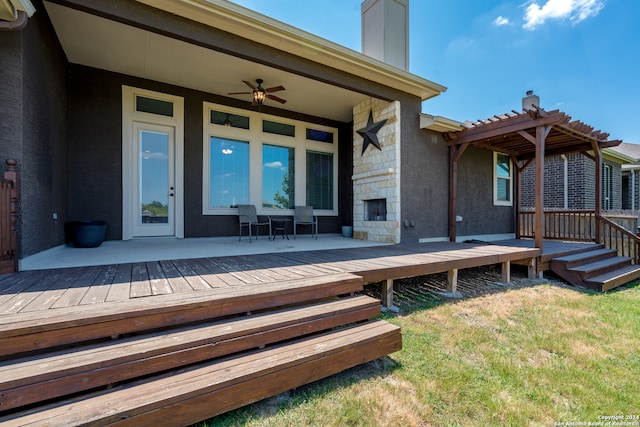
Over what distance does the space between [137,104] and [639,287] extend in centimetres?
894

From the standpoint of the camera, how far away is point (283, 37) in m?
3.82

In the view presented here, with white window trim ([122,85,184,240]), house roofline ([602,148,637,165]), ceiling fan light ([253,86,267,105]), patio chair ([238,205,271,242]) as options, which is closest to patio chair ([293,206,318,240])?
patio chair ([238,205,271,242])

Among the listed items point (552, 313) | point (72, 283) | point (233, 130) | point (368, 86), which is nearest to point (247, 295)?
→ point (72, 283)

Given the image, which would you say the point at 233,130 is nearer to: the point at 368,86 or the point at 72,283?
the point at 368,86

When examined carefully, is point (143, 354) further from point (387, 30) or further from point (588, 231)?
point (588, 231)

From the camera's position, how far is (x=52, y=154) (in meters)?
3.69

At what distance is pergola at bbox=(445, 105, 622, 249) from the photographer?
458cm

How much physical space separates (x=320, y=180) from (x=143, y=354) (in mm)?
6038

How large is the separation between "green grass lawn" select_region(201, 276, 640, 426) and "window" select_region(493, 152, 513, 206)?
15.7ft

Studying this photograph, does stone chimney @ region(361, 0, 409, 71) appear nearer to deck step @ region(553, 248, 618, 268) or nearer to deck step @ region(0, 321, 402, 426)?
deck step @ region(553, 248, 618, 268)

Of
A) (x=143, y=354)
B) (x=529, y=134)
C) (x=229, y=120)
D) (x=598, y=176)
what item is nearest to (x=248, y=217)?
(x=229, y=120)

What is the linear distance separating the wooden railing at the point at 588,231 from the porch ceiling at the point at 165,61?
Result: 18.5ft

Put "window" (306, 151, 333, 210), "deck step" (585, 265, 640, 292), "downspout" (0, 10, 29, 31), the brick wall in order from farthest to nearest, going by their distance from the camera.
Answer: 1. the brick wall
2. "window" (306, 151, 333, 210)
3. "deck step" (585, 265, 640, 292)
4. "downspout" (0, 10, 29, 31)

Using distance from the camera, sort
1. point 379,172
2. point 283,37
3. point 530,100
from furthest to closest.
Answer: point 530,100 < point 379,172 < point 283,37
